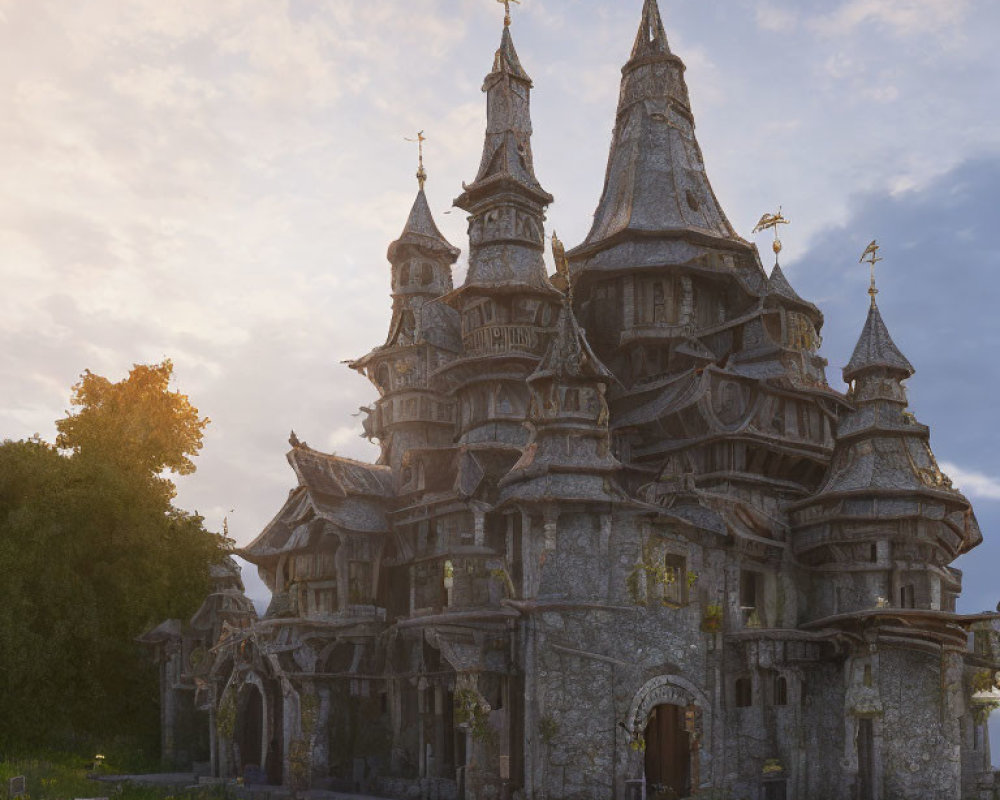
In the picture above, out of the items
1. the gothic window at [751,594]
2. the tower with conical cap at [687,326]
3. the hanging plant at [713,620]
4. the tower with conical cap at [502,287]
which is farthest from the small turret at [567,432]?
the gothic window at [751,594]

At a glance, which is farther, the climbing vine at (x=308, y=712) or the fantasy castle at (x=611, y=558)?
the climbing vine at (x=308, y=712)

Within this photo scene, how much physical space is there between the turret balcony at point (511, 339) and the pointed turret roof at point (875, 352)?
1102 cm

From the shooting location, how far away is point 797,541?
41.3 m

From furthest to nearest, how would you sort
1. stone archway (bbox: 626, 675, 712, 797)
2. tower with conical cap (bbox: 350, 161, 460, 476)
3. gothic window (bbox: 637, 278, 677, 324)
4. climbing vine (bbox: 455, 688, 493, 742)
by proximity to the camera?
tower with conical cap (bbox: 350, 161, 460, 476) → gothic window (bbox: 637, 278, 677, 324) → climbing vine (bbox: 455, 688, 493, 742) → stone archway (bbox: 626, 675, 712, 797)

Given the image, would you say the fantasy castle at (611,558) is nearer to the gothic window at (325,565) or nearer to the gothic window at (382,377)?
the gothic window at (325,565)

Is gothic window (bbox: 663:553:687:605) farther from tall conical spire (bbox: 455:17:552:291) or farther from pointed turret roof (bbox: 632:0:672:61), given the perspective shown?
pointed turret roof (bbox: 632:0:672:61)

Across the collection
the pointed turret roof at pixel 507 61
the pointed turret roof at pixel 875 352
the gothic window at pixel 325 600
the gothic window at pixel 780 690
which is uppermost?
the pointed turret roof at pixel 507 61

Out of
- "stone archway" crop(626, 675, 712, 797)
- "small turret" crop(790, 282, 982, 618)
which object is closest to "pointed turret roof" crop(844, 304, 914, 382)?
"small turret" crop(790, 282, 982, 618)

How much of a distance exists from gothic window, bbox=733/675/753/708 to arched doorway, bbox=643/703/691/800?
186 cm

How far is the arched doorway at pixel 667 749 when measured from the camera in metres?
38.4

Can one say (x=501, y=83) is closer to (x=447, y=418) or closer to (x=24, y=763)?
(x=447, y=418)

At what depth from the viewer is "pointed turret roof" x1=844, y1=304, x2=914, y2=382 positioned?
134 ft

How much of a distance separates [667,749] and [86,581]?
75.8 ft

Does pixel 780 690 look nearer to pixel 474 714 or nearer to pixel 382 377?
pixel 474 714
